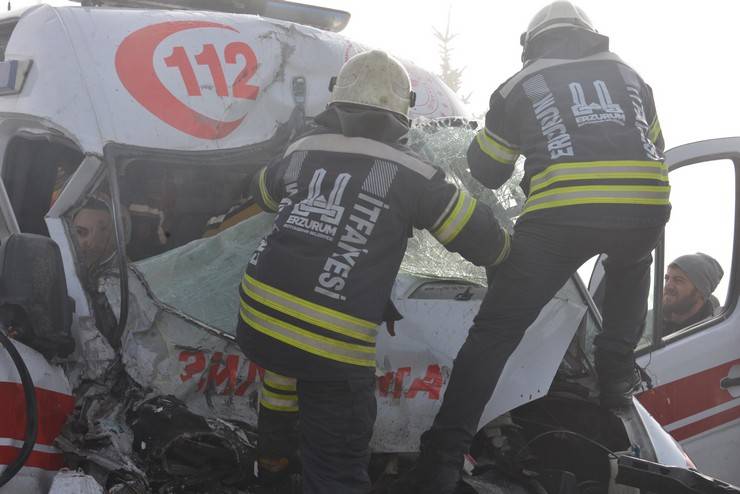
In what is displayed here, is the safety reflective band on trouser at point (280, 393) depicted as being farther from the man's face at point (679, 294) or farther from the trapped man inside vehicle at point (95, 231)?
the man's face at point (679, 294)

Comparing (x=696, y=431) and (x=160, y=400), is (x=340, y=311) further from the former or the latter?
(x=696, y=431)

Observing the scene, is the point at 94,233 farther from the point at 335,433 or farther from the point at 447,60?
the point at 447,60

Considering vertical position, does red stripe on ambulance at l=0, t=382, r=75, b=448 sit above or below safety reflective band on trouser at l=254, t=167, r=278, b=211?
below

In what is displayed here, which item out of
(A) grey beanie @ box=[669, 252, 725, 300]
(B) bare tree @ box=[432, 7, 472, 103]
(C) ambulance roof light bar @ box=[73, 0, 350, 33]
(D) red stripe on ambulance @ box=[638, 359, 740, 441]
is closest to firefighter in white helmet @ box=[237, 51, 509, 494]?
(C) ambulance roof light bar @ box=[73, 0, 350, 33]

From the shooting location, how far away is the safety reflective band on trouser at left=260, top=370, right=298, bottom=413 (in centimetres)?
294

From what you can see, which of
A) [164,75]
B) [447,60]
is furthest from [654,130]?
[447,60]

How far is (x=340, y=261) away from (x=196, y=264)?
0.78 metres

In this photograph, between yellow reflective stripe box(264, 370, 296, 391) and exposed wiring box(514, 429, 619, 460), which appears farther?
exposed wiring box(514, 429, 619, 460)

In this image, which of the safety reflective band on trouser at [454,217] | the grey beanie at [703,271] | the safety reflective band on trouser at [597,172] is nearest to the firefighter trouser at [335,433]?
the safety reflective band on trouser at [454,217]

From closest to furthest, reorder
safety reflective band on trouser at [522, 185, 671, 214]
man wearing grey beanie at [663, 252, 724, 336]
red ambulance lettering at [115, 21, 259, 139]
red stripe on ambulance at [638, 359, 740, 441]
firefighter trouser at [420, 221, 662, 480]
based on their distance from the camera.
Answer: firefighter trouser at [420, 221, 662, 480] → safety reflective band on trouser at [522, 185, 671, 214] → red ambulance lettering at [115, 21, 259, 139] → red stripe on ambulance at [638, 359, 740, 441] → man wearing grey beanie at [663, 252, 724, 336]

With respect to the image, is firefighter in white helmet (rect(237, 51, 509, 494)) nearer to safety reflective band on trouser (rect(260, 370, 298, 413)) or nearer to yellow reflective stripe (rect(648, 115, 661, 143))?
safety reflective band on trouser (rect(260, 370, 298, 413))

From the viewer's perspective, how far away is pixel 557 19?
3482mm

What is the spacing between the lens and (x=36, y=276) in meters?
2.92

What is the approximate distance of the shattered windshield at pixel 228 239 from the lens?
3219mm
